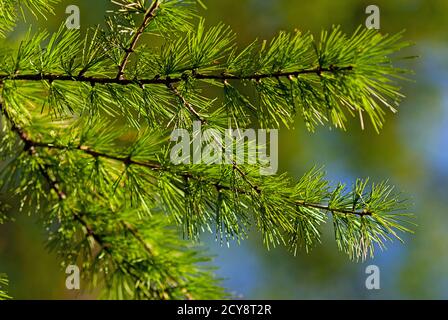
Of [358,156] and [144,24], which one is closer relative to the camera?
[144,24]

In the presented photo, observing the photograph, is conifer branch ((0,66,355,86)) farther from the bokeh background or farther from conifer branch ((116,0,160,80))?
the bokeh background

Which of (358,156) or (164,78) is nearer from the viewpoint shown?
(164,78)

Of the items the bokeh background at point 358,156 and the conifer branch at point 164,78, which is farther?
the bokeh background at point 358,156

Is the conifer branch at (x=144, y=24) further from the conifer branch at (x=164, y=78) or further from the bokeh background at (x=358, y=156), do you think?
the bokeh background at (x=358, y=156)

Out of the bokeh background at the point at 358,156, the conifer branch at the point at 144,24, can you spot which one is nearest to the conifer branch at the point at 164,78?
the conifer branch at the point at 144,24

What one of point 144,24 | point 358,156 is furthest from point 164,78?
point 358,156

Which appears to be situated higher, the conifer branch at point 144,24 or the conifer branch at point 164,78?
the conifer branch at point 144,24

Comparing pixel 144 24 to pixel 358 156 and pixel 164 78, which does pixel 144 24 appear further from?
pixel 358 156

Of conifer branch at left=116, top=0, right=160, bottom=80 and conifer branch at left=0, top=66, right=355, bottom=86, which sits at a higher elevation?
conifer branch at left=116, top=0, right=160, bottom=80

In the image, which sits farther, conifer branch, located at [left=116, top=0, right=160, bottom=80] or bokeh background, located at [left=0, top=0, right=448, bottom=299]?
bokeh background, located at [left=0, top=0, right=448, bottom=299]

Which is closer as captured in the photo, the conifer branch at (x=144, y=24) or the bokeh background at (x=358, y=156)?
the conifer branch at (x=144, y=24)

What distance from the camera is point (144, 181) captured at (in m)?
0.86

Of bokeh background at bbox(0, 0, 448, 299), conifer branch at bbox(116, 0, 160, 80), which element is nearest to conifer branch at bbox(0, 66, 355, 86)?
conifer branch at bbox(116, 0, 160, 80)
